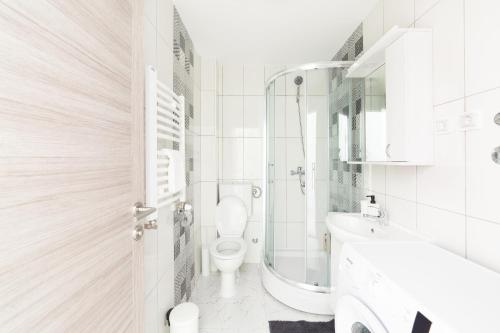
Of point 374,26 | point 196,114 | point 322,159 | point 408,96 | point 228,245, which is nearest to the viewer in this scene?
point 408,96

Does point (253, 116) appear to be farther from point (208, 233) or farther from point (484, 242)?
point (484, 242)

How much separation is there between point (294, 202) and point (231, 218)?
800 millimetres

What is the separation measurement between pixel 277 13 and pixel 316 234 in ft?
5.95

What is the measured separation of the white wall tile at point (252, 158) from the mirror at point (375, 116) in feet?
4.61

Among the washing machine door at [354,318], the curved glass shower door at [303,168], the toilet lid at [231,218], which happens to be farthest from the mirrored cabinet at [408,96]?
the toilet lid at [231,218]

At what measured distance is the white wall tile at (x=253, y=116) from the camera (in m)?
2.90

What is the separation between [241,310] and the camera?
6.50 ft

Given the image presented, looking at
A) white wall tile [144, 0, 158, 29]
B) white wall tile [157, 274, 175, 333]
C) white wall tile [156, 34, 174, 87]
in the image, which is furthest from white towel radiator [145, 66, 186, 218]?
white wall tile [157, 274, 175, 333]

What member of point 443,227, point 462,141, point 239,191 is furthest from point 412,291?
point 239,191

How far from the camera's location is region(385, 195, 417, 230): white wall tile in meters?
1.34

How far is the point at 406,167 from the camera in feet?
4.61

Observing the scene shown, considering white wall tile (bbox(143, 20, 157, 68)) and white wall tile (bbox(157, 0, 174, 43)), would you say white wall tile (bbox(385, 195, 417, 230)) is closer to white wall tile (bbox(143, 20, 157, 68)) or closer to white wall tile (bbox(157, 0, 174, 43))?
white wall tile (bbox(143, 20, 157, 68))

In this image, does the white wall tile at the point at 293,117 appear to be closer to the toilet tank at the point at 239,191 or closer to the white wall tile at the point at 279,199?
the white wall tile at the point at 279,199

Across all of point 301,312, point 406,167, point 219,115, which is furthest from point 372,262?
point 219,115
